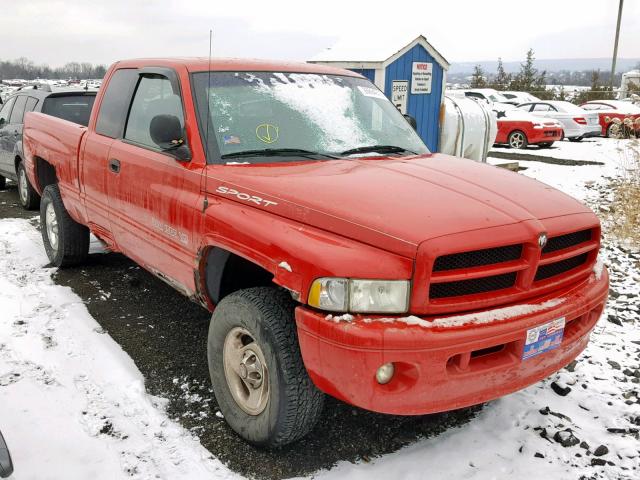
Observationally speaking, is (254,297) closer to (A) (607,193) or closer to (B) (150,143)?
(B) (150,143)

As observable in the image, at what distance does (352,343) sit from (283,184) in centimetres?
95

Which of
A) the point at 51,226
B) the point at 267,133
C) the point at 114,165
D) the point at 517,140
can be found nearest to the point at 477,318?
the point at 267,133

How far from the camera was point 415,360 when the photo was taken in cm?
231

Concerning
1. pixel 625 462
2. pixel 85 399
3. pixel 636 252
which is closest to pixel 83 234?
pixel 85 399

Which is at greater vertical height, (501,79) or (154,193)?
(501,79)

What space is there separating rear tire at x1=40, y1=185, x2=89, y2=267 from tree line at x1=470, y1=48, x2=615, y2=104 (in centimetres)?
2873

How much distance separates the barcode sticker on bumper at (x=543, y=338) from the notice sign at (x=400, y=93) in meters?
6.01

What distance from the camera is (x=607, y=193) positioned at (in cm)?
942

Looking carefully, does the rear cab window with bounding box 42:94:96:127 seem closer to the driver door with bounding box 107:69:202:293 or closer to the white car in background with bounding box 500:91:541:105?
the driver door with bounding box 107:69:202:293

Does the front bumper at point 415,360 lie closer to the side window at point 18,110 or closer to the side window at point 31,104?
the side window at point 31,104

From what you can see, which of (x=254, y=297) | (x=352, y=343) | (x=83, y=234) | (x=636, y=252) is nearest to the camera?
(x=352, y=343)

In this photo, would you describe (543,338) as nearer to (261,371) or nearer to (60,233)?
(261,371)

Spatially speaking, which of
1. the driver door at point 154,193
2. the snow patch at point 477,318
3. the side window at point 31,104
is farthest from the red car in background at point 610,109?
the snow patch at point 477,318

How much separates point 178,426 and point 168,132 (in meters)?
1.62
